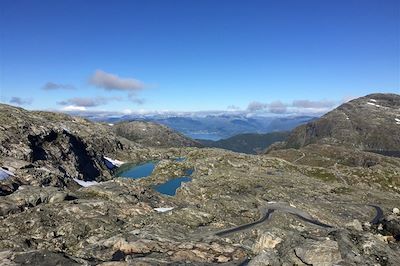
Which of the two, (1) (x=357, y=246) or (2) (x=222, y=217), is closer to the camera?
(1) (x=357, y=246)

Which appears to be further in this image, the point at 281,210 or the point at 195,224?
the point at 281,210

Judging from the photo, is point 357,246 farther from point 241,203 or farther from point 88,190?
point 88,190

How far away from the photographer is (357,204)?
499 feet

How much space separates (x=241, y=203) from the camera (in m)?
125

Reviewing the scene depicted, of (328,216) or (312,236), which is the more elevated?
(312,236)

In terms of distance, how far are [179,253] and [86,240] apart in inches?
1073

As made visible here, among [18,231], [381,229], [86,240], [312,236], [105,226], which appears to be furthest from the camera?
[381,229]

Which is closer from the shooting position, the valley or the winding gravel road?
the valley

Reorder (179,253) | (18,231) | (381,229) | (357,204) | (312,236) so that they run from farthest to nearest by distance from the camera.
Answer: (357,204), (381,229), (18,231), (312,236), (179,253)

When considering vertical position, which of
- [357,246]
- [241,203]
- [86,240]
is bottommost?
[241,203]

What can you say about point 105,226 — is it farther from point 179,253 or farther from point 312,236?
point 312,236

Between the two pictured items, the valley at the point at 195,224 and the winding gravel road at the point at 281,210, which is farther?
the winding gravel road at the point at 281,210

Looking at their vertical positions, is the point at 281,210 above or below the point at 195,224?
below

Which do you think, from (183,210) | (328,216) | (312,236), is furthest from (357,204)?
(312,236)
